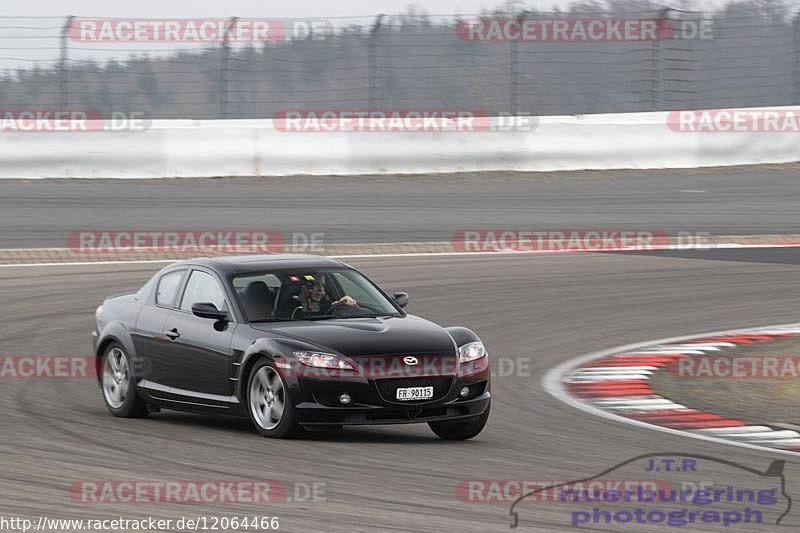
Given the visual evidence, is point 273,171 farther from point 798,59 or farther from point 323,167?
point 798,59

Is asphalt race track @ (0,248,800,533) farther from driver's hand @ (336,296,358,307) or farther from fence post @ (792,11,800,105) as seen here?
fence post @ (792,11,800,105)

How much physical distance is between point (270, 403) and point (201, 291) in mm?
1260

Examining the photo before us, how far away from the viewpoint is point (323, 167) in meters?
25.5

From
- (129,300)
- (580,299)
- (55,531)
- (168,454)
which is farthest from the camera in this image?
(580,299)

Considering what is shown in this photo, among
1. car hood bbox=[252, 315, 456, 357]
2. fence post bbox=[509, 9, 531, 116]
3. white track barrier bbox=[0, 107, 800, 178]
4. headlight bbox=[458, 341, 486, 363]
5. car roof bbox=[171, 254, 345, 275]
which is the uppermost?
Answer: fence post bbox=[509, 9, 531, 116]

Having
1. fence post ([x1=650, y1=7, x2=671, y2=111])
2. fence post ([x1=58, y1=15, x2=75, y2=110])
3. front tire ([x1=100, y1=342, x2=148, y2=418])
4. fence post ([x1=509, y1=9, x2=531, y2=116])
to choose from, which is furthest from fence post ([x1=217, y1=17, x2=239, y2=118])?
front tire ([x1=100, y1=342, x2=148, y2=418])

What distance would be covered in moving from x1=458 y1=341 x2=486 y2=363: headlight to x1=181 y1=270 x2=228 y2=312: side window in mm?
1646

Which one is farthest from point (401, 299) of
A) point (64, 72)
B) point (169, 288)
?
point (64, 72)

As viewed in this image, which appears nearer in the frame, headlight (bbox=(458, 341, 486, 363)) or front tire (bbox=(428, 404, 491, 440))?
headlight (bbox=(458, 341, 486, 363))

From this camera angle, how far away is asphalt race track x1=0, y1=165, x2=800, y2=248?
2158 cm

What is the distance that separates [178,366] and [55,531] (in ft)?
11.4

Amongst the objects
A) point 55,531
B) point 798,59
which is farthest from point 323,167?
point 55,531

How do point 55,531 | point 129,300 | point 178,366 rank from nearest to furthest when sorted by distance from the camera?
point 55,531
point 178,366
point 129,300

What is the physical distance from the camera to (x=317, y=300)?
32.4 ft
